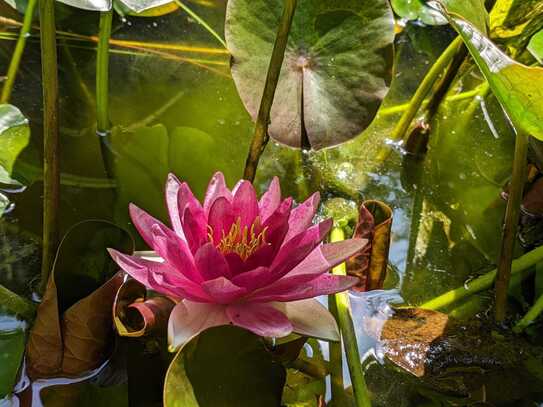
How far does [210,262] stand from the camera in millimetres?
952

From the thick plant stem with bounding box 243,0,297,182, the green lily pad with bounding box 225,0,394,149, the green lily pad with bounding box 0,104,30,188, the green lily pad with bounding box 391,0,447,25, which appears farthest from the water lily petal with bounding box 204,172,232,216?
the green lily pad with bounding box 391,0,447,25

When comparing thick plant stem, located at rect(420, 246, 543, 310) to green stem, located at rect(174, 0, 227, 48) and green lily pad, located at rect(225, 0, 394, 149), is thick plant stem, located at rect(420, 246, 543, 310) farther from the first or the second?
green stem, located at rect(174, 0, 227, 48)

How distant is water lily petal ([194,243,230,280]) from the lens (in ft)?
3.06

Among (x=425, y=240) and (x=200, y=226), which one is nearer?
(x=200, y=226)

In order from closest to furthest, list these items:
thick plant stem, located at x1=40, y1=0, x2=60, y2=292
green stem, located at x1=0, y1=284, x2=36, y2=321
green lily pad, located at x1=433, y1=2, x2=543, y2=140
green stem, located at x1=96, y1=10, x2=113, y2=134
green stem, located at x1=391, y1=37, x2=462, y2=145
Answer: green lily pad, located at x1=433, y1=2, x2=543, y2=140 < thick plant stem, located at x1=40, y1=0, x2=60, y2=292 < green stem, located at x1=0, y1=284, x2=36, y2=321 < green stem, located at x1=96, y1=10, x2=113, y2=134 < green stem, located at x1=391, y1=37, x2=462, y2=145

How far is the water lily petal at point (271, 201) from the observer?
109 centimetres

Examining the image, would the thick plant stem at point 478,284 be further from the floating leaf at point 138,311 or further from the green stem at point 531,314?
the floating leaf at point 138,311

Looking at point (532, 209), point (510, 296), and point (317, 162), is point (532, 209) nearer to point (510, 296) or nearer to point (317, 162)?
point (510, 296)

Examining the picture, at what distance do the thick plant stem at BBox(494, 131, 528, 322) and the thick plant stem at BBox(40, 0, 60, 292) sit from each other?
0.81m

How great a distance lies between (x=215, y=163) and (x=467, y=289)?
624mm

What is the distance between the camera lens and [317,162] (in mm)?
1650

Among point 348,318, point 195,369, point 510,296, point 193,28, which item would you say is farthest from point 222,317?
point 193,28

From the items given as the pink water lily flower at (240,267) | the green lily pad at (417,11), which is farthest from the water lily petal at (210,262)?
the green lily pad at (417,11)

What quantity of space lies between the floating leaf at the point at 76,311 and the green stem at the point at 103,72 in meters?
0.46
